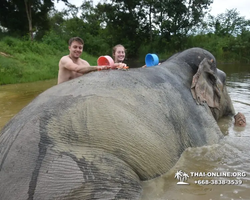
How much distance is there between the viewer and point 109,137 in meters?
1.93

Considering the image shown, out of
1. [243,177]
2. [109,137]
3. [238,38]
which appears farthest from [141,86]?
[238,38]

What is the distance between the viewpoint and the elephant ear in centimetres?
359

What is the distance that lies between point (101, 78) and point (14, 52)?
13.4 m

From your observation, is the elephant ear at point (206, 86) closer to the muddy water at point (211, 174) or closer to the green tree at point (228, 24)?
the muddy water at point (211, 174)

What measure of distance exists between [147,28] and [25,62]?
1635 cm

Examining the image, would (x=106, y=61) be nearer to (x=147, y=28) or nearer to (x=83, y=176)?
(x=83, y=176)

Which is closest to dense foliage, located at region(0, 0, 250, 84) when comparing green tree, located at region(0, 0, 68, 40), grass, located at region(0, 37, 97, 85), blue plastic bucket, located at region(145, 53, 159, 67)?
green tree, located at region(0, 0, 68, 40)

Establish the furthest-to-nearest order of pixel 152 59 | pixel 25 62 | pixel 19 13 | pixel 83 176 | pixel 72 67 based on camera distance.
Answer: pixel 19 13
pixel 25 62
pixel 152 59
pixel 72 67
pixel 83 176

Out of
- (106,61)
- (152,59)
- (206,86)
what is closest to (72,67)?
(106,61)

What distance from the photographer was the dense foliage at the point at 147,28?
2256 centimetres

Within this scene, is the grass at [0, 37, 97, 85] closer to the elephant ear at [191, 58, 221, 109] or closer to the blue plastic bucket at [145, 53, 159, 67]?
the blue plastic bucket at [145, 53, 159, 67]

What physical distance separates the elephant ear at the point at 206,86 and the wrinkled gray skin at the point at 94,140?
767mm

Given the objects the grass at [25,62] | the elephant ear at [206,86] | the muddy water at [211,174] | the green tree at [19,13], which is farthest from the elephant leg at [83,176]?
the green tree at [19,13]

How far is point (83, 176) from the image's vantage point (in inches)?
66.6
